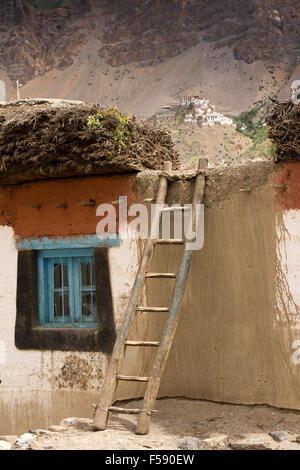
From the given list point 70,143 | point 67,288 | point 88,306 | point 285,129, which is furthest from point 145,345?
point 70,143

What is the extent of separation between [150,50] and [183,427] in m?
57.0

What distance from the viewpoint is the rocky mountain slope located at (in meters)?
52.5

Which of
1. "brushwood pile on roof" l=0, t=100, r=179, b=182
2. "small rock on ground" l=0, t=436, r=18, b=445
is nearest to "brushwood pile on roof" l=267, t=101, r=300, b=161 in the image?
"brushwood pile on roof" l=0, t=100, r=179, b=182

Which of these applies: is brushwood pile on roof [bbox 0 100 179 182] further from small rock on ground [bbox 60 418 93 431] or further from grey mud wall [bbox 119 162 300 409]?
small rock on ground [bbox 60 418 93 431]

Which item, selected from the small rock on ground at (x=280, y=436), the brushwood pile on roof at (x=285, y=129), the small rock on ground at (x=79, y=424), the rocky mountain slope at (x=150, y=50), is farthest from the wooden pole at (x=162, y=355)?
the rocky mountain slope at (x=150, y=50)

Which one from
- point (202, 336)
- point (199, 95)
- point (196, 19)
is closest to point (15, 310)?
point (202, 336)

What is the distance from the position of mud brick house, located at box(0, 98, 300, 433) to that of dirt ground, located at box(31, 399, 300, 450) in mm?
109

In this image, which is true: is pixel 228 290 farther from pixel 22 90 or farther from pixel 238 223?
pixel 22 90

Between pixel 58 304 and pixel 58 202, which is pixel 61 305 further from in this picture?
pixel 58 202

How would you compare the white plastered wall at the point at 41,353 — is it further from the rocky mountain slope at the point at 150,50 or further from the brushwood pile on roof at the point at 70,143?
the rocky mountain slope at the point at 150,50

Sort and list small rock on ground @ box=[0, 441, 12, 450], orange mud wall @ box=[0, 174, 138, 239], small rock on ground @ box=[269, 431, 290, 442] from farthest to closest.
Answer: orange mud wall @ box=[0, 174, 138, 239]
small rock on ground @ box=[0, 441, 12, 450]
small rock on ground @ box=[269, 431, 290, 442]

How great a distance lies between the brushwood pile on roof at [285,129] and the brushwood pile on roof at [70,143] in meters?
1.45
